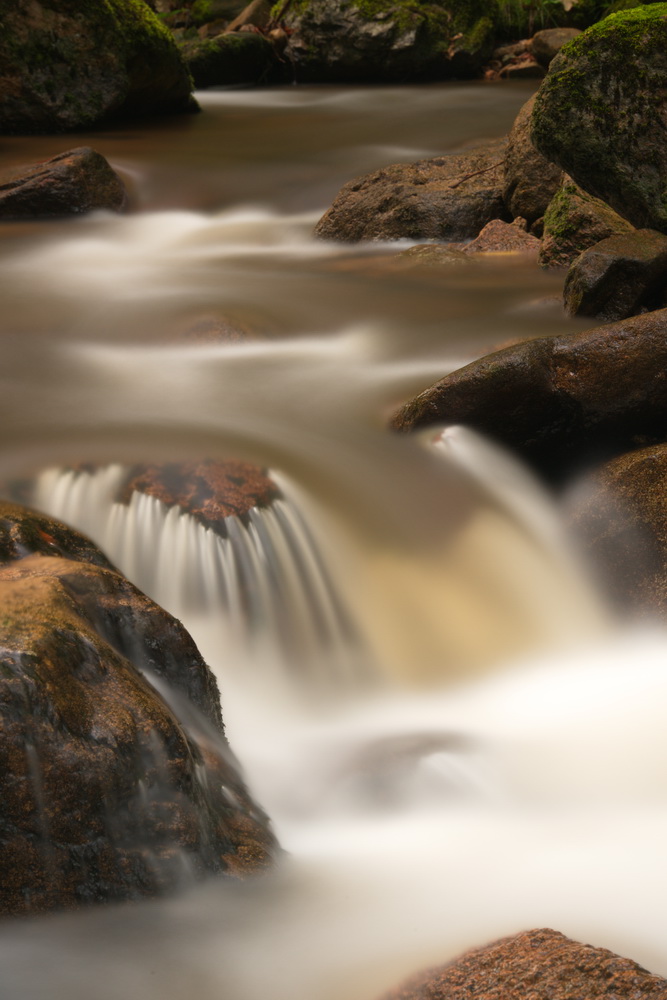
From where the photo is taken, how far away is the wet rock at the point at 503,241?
739 cm

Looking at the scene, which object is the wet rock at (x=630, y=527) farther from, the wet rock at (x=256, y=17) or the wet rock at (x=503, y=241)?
the wet rock at (x=256, y=17)

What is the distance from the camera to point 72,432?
434 cm

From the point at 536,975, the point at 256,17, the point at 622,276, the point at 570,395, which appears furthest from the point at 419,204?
the point at 256,17

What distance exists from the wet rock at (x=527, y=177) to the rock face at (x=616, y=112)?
5.65 feet

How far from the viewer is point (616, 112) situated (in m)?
5.49

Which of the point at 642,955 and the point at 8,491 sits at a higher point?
the point at 8,491

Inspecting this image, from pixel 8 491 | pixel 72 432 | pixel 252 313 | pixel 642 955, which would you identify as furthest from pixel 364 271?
pixel 642 955

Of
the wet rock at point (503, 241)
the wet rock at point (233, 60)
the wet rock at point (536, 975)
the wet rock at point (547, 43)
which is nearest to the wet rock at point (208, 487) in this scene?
the wet rock at point (536, 975)

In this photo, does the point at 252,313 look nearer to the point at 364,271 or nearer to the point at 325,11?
the point at 364,271

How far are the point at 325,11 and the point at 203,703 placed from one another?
1450 cm

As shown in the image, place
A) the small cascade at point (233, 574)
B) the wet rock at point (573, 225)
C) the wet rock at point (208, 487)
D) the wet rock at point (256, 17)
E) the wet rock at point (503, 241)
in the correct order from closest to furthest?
the small cascade at point (233, 574) → the wet rock at point (208, 487) → the wet rock at point (573, 225) → the wet rock at point (503, 241) → the wet rock at point (256, 17)

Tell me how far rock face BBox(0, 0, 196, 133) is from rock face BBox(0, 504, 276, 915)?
31.5 feet

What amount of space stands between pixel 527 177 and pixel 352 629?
5.19 meters

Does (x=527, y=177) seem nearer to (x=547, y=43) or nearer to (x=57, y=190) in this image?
(x=57, y=190)
